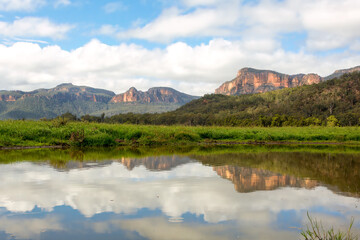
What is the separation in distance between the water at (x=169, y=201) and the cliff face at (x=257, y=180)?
31 millimetres

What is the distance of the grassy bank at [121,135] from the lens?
21.1 m

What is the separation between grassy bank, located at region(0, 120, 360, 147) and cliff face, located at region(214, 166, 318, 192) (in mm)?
12207

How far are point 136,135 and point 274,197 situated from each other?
56.9ft

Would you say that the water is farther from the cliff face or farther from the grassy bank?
the grassy bank

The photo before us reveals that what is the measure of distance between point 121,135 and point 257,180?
15.6m

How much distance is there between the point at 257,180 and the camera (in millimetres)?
10336

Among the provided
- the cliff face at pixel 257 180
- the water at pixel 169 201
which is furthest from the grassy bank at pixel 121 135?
the cliff face at pixel 257 180

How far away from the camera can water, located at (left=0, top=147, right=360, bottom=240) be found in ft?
19.3

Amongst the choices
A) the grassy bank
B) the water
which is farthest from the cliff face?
the grassy bank

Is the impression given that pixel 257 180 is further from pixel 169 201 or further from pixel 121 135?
pixel 121 135

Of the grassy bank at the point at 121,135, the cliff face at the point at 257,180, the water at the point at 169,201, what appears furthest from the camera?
the grassy bank at the point at 121,135

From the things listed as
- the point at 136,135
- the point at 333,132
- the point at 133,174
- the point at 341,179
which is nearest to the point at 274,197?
the point at 341,179

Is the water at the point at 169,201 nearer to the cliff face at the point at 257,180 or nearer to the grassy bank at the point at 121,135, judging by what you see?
the cliff face at the point at 257,180

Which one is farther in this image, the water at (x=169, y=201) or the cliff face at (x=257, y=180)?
the cliff face at (x=257, y=180)
